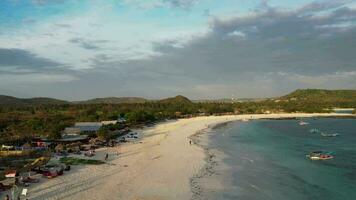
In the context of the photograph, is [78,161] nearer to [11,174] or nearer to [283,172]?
[11,174]

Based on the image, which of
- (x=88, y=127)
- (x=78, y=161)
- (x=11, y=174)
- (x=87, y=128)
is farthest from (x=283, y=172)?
(x=88, y=127)

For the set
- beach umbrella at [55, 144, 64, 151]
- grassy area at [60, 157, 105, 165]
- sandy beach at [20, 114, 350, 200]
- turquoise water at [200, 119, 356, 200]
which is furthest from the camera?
beach umbrella at [55, 144, 64, 151]

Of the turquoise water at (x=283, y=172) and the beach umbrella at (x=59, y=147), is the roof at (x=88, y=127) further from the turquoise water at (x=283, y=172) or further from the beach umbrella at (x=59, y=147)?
the turquoise water at (x=283, y=172)

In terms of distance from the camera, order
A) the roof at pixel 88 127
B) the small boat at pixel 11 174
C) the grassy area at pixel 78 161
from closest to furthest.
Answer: the small boat at pixel 11 174
the grassy area at pixel 78 161
the roof at pixel 88 127

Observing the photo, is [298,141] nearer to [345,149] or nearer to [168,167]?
[345,149]

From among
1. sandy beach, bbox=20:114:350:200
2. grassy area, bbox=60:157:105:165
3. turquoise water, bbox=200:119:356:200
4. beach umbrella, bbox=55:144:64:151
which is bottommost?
turquoise water, bbox=200:119:356:200

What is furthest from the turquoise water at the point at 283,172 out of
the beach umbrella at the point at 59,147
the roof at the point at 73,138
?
the beach umbrella at the point at 59,147

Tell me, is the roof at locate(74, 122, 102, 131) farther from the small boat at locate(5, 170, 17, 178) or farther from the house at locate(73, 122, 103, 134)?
the small boat at locate(5, 170, 17, 178)

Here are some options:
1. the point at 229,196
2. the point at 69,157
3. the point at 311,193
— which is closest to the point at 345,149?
the point at 311,193

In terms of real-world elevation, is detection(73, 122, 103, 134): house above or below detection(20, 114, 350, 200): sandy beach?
above

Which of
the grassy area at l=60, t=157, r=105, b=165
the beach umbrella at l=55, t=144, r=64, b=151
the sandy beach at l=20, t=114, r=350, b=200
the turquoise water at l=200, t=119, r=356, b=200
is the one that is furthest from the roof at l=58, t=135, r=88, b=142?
the turquoise water at l=200, t=119, r=356, b=200

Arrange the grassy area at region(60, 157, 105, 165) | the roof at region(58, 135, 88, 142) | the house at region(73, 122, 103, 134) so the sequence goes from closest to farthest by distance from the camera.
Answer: the grassy area at region(60, 157, 105, 165) < the roof at region(58, 135, 88, 142) < the house at region(73, 122, 103, 134)
